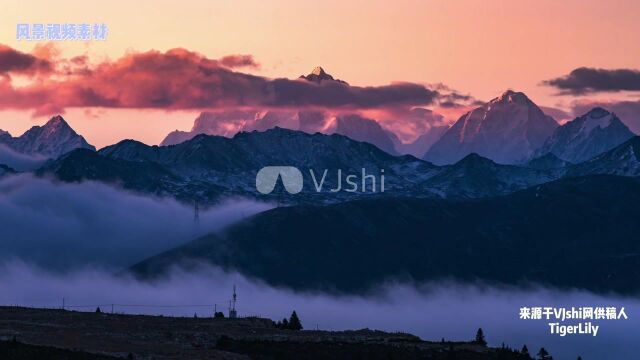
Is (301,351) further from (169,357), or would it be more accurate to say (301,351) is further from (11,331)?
(11,331)

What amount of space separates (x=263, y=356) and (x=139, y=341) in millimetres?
18082

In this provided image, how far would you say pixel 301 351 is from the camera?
651 feet

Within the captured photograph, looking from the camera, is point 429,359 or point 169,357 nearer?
point 169,357

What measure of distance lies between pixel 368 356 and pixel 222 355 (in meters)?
22.6

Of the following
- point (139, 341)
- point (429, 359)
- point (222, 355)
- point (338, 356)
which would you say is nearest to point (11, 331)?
point (139, 341)

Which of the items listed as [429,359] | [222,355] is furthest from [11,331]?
[429,359]

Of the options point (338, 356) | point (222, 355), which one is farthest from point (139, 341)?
point (338, 356)

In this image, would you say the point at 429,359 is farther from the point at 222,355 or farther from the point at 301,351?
the point at 222,355

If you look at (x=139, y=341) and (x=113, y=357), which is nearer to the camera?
(x=113, y=357)

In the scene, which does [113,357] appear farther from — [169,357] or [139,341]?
[139,341]

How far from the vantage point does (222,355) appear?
187250mm

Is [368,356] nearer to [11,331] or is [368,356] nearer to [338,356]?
[338,356]

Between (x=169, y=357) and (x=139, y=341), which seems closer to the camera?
(x=169, y=357)

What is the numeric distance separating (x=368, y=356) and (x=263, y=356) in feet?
50.3
